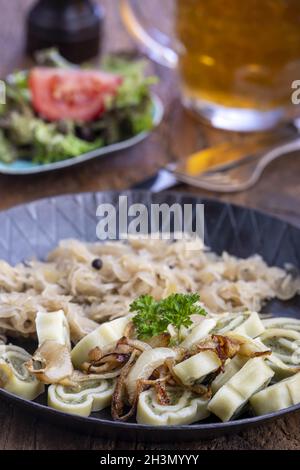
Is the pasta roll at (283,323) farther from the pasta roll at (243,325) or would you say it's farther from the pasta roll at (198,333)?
the pasta roll at (198,333)

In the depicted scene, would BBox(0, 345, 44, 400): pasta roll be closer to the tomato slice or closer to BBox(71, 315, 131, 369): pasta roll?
BBox(71, 315, 131, 369): pasta roll

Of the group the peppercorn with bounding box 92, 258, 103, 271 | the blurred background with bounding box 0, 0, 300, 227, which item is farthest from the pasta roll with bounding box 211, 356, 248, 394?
the blurred background with bounding box 0, 0, 300, 227

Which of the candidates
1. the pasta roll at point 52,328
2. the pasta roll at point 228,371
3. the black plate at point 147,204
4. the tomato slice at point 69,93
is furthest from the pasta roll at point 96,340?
the tomato slice at point 69,93

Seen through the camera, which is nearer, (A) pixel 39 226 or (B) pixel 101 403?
(B) pixel 101 403

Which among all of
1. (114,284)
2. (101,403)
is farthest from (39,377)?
(114,284)

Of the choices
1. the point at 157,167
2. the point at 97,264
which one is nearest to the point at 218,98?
the point at 157,167
